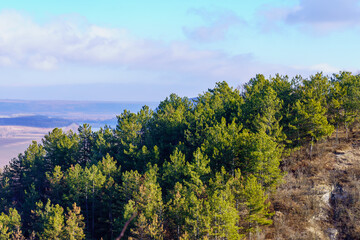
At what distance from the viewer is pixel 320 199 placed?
33.6m

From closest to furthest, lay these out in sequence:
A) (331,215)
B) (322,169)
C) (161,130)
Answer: (331,215), (322,169), (161,130)

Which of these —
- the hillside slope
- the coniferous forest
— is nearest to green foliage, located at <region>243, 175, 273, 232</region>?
the coniferous forest

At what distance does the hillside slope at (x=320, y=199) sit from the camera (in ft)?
99.9

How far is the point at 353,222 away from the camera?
3069cm

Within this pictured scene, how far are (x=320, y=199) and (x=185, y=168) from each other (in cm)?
1678

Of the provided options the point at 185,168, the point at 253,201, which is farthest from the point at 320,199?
the point at 185,168

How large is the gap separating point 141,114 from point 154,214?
32.6 metres

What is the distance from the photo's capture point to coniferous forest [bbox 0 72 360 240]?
2845 cm

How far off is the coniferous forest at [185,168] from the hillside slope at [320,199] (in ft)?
7.61

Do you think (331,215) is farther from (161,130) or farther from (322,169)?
(161,130)

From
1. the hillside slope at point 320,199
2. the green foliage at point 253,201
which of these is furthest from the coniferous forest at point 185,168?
the hillside slope at point 320,199

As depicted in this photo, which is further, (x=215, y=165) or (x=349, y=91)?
(x=349, y=91)

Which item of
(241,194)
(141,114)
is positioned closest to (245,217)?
(241,194)

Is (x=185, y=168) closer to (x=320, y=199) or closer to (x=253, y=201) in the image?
(x=253, y=201)
